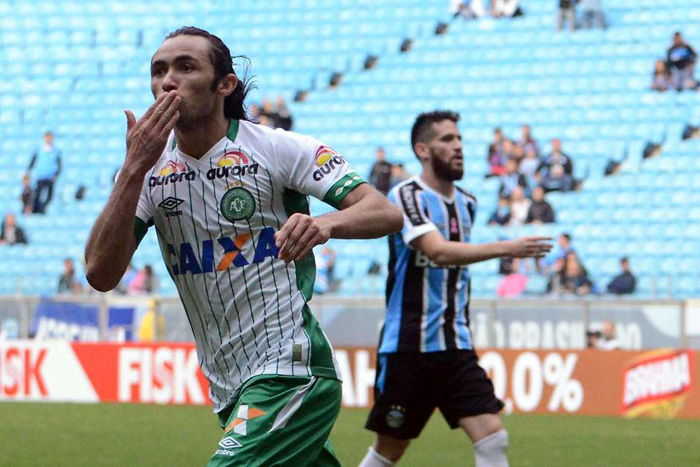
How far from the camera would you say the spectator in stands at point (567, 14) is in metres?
23.2

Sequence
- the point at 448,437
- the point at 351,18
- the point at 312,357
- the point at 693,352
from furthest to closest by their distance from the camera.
Result: the point at 351,18 → the point at 693,352 → the point at 448,437 → the point at 312,357

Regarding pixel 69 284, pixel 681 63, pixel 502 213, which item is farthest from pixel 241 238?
pixel 681 63

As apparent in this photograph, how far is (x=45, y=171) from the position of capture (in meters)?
24.2

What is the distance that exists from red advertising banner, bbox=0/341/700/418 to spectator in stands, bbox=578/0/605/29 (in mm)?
9909

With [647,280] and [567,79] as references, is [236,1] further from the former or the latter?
[647,280]

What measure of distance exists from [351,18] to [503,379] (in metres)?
12.3

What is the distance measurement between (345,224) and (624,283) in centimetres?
1372

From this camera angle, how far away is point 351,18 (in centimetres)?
2566

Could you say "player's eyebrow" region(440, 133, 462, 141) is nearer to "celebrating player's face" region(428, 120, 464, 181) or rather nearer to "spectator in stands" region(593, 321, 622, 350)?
"celebrating player's face" region(428, 120, 464, 181)

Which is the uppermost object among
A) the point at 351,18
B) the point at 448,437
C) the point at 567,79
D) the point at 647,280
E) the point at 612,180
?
the point at 351,18

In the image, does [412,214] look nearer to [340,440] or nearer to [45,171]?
[340,440]

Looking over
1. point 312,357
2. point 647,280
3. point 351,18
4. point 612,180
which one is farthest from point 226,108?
point 351,18

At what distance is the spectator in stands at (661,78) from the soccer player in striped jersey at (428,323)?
14905mm

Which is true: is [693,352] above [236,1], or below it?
below
